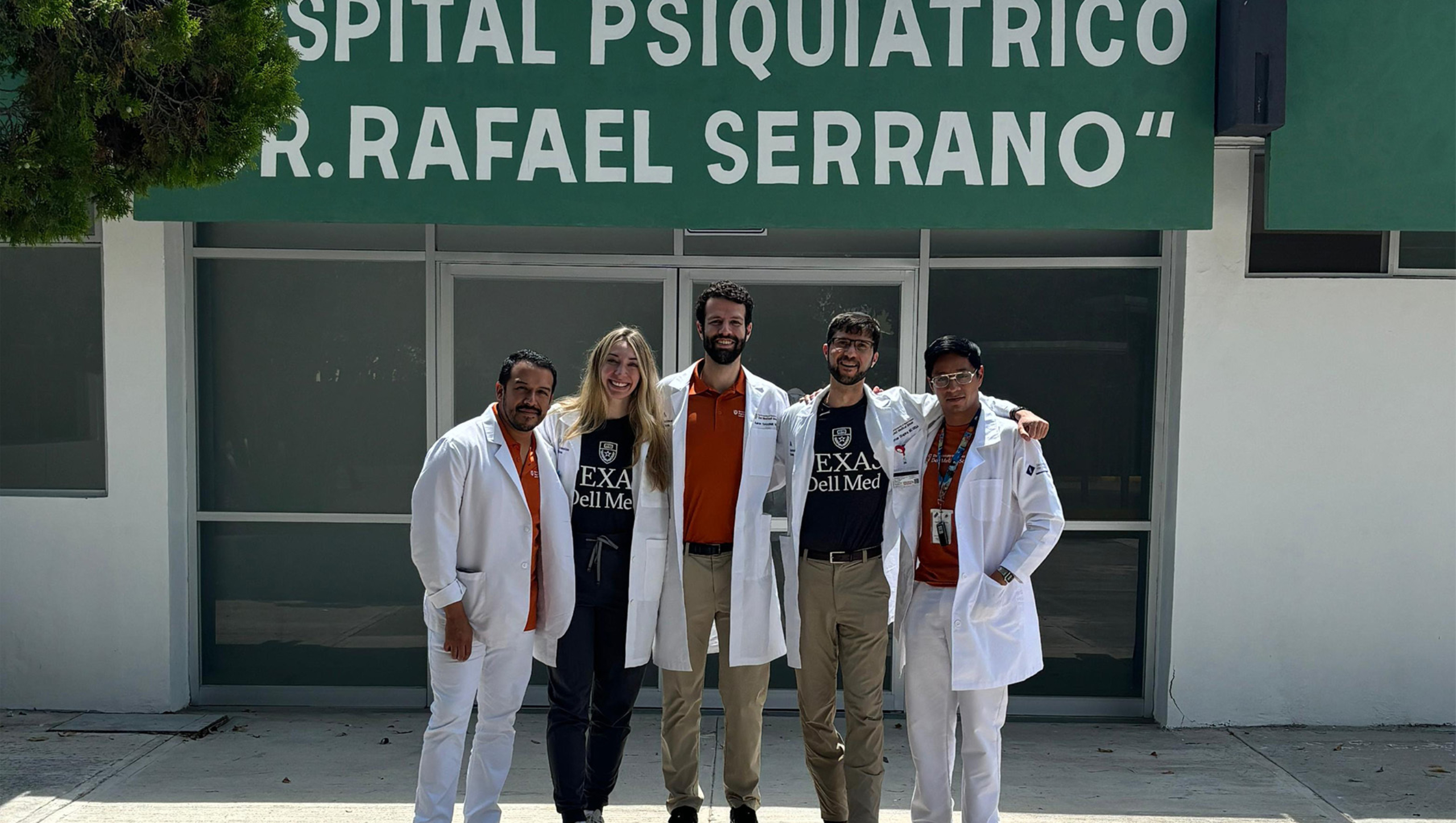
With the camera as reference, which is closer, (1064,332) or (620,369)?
(620,369)

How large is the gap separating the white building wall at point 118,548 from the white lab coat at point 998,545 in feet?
14.5

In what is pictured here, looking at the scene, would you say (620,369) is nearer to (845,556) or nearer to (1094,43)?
(845,556)

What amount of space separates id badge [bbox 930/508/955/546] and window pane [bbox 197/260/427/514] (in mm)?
3495

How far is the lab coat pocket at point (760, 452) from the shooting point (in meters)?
4.79

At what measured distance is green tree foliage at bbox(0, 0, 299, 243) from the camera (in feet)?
10.5

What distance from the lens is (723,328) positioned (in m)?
4.73

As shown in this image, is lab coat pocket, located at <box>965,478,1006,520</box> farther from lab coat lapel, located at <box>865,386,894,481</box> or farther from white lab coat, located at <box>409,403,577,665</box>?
white lab coat, located at <box>409,403,577,665</box>

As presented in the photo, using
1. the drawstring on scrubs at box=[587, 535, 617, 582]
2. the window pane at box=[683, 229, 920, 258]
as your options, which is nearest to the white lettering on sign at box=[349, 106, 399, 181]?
the window pane at box=[683, 229, 920, 258]

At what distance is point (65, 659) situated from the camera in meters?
6.75

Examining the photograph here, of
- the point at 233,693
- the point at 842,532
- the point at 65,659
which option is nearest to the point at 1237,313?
the point at 842,532

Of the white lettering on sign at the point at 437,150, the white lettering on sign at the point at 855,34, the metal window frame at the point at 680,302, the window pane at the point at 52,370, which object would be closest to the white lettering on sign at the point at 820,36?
the white lettering on sign at the point at 855,34

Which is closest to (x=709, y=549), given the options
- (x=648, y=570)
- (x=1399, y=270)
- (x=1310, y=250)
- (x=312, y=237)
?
(x=648, y=570)

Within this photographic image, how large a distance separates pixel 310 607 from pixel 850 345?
4.07 metres

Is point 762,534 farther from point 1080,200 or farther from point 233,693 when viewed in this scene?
point 233,693
